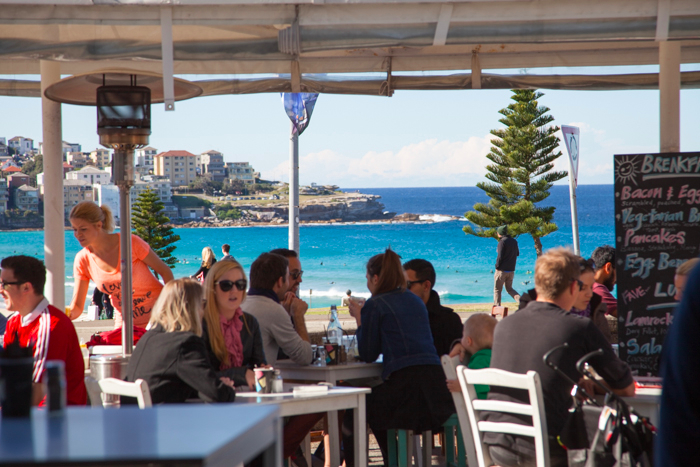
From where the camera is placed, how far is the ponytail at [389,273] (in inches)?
164

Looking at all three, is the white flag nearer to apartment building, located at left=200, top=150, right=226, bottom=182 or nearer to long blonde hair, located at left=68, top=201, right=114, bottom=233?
long blonde hair, located at left=68, top=201, right=114, bottom=233

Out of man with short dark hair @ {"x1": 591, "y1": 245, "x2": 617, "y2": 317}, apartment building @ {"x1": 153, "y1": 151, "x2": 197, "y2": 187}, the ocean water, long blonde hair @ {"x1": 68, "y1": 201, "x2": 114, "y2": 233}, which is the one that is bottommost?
the ocean water

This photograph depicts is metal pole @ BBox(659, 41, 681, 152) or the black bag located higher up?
metal pole @ BBox(659, 41, 681, 152)

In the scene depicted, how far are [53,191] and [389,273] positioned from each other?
196cm

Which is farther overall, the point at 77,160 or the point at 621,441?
the point at 77,160

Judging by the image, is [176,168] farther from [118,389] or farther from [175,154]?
[118,389]

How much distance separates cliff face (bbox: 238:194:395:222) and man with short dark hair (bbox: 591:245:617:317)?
84.6 m

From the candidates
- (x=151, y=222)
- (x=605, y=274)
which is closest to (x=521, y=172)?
(x=151, y=222)

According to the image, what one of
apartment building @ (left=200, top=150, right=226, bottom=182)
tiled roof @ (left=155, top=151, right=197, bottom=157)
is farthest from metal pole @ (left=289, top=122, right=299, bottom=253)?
tiled roof @ (left=155, top=151, right=197, bottom=157)

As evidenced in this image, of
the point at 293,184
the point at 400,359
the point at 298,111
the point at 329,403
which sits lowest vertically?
the point at 329,403

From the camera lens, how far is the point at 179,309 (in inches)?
122

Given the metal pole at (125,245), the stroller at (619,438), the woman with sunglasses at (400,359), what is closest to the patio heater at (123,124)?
the metal pole at (125,245)

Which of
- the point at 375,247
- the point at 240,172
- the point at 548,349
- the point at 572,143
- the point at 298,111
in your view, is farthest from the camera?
the point at 240,172

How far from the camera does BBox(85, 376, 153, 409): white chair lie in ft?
9.47
